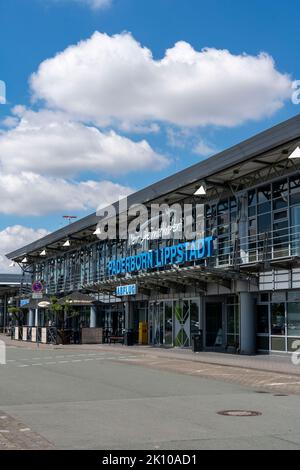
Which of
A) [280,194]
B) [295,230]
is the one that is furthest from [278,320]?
[280,194]

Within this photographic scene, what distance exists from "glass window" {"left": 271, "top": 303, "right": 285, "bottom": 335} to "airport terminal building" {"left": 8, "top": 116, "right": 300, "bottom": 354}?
0.04 m

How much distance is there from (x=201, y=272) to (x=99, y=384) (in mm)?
12256

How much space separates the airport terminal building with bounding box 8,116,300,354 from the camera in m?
25.3

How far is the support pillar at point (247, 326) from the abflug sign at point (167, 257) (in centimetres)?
271

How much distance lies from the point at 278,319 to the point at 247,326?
162 centimetres

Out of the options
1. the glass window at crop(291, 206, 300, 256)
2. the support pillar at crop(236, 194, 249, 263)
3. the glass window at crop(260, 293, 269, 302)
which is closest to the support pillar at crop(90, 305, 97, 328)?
the support pillar at crop(236, 194, 249, 263)

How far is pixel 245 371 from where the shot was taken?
67.9ft

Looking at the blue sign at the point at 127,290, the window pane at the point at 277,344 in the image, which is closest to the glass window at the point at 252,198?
the window pane at the point at 277,344

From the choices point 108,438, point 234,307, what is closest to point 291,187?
point 234,307

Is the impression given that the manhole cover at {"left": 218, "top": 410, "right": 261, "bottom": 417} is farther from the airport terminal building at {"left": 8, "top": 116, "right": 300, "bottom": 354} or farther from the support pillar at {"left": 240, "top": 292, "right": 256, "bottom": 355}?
the support pillar at {"left": 240, "top": 292, "right": 256, "bottom": 355}

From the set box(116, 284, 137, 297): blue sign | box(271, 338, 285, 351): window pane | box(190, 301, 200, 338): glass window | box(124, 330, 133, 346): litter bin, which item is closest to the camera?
box(271, 338, 285, 351): window pane

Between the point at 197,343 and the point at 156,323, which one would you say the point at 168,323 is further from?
the point at 197,343

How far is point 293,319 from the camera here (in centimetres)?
2536
